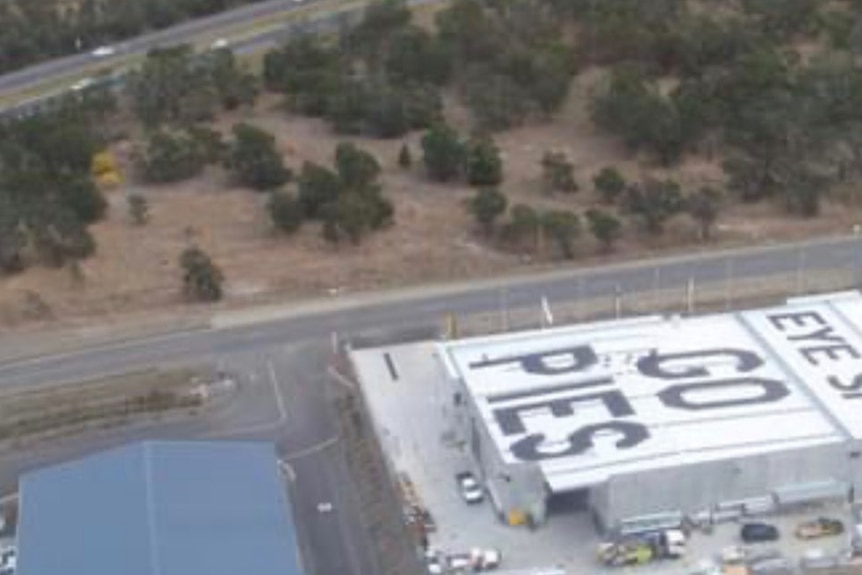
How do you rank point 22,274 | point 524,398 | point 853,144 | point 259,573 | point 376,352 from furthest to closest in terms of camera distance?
point 853,144 < point 22,274 < point 376,352 < point 524,398 < point 259,573

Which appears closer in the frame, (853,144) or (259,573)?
(259,573)

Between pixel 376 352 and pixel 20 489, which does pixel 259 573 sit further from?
pixel 376 352

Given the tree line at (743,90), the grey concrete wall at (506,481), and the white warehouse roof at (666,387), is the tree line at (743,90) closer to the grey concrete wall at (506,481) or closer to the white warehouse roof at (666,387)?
the white warehouse roof at (666,387)

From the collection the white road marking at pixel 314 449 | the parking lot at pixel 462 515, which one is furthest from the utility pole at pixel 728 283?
the white road marking at pixel 314 449

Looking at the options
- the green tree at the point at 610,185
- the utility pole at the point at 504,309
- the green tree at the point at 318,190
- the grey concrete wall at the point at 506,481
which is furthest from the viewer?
the green tree at the point at 610,185

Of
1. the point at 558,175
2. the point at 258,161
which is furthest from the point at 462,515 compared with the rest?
the point at 258,161

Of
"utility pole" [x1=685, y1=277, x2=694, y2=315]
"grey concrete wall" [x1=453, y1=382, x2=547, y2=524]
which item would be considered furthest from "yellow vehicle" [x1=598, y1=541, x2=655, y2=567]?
"utility pole" [x1=685, y1=277, x2=694, y2=315]

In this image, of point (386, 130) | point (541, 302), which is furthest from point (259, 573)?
point (386, 130)
